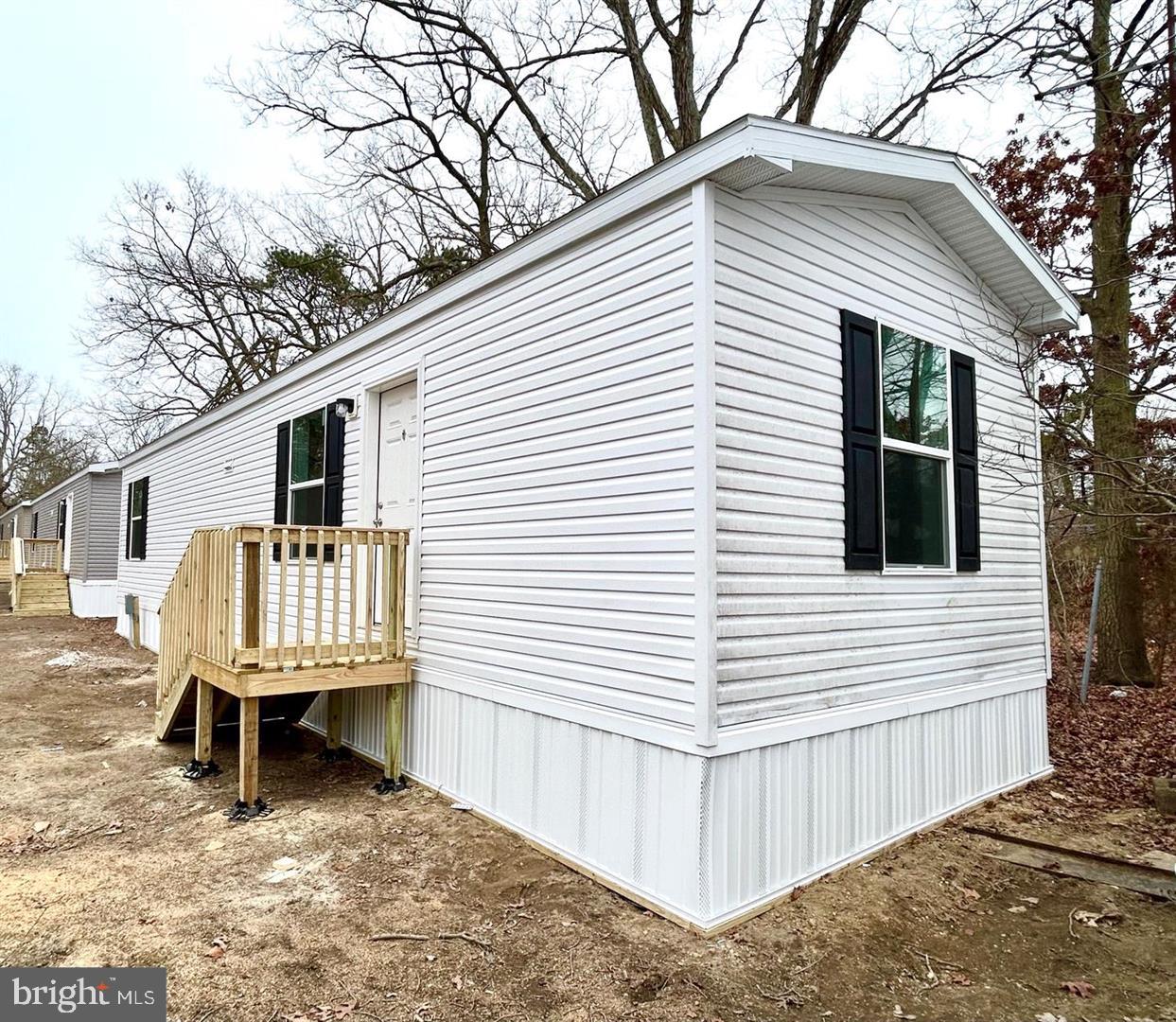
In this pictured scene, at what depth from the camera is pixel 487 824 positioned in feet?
14.4

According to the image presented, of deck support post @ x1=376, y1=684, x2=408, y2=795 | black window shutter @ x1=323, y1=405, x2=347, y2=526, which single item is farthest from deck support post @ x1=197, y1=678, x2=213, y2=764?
black window shutter @ x1=323, y1=405, x2=347, y2=526

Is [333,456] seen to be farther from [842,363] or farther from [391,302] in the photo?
[391,302]

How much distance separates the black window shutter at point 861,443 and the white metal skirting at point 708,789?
3.36ft

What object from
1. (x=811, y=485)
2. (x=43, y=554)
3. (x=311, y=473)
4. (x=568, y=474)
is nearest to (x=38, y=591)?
(x=43, y=554)

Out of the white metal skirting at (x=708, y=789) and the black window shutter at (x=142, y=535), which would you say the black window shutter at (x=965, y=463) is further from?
the black window shutter at (x=142, y=535)

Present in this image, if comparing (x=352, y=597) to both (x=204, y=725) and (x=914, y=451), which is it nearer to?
(x=204, y=725)

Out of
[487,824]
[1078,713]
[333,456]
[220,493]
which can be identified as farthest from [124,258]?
[1078,713]

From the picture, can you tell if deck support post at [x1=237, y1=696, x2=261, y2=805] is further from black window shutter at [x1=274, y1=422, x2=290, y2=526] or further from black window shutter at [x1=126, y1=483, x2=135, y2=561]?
black window shutter at [x1=126, y1=483, x2=135, y2=561]

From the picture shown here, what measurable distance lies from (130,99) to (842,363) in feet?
61.2

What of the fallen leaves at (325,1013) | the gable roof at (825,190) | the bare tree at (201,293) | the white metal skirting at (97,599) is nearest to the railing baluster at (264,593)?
the gable roof at (825,190)

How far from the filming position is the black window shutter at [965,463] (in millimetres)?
4762

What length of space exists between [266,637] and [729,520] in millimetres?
3164

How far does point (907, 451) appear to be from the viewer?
4465 millimetres

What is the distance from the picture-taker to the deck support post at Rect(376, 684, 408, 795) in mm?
5141
